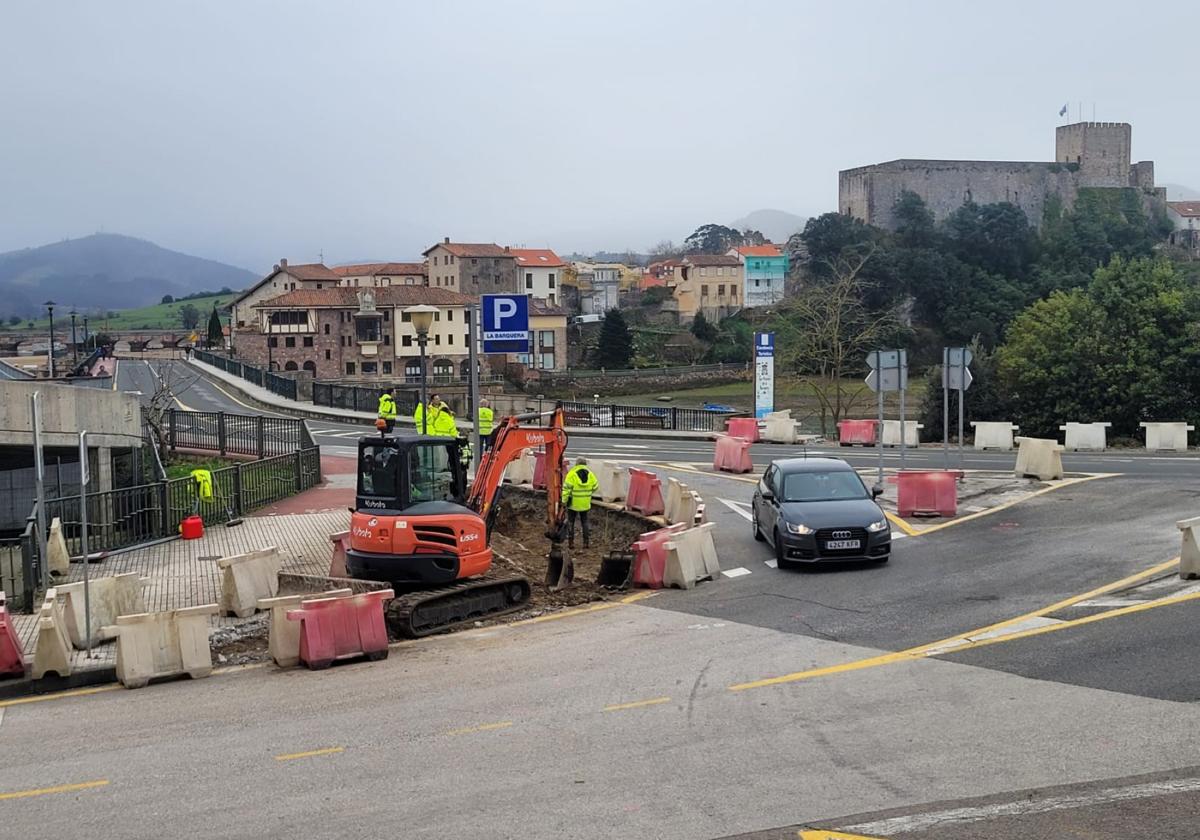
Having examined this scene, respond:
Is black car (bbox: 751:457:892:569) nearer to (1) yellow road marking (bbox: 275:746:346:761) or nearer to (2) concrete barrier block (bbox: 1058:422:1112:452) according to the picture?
(1) yellow road marking (bbox: 275:746:346:761)

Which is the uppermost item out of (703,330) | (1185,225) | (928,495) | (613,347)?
(1185,225)

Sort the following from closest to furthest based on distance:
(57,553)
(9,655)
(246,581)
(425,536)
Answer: (9,655)
(425,536)
(246,581)
(57,553)

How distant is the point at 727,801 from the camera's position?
8.19 m

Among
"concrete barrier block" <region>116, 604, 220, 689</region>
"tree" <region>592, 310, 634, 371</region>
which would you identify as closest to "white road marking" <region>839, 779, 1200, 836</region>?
"concrete barrier block" <region>116, 604, 220, 689</region>

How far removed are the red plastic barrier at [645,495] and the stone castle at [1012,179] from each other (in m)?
132

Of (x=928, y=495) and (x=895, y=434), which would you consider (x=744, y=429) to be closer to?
(x=895, y=434)

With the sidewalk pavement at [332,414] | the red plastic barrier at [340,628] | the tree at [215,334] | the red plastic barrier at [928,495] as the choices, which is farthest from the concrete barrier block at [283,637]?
the tree at [215,334]

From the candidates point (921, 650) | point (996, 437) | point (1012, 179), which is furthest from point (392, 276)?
point (921, 650)

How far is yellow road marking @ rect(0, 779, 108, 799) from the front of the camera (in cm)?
892

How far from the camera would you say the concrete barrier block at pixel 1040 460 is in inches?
1014

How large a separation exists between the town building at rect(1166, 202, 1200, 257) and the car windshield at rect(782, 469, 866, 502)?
163m

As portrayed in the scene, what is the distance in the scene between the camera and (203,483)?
23.0m

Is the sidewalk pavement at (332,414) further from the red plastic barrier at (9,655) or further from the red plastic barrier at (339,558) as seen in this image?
the red plastic barrier at (9,655)

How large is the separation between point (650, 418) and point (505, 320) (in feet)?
79.3
